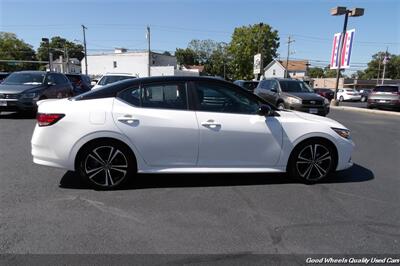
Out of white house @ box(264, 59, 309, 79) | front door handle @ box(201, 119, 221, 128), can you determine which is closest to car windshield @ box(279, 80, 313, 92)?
front door handle @ box(201, 119, 221, 128)

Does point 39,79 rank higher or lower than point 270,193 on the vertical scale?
higher

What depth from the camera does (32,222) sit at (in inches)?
149

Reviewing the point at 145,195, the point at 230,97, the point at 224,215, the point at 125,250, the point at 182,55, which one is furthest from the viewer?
the point at 182,55

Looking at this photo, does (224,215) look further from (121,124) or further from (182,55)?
(182,55)

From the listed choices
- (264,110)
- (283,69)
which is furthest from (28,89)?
(283,69)

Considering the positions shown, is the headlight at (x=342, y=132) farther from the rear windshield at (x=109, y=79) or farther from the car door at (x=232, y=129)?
the rear windshield at (x=109, y=79)

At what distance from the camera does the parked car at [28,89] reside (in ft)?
37.2

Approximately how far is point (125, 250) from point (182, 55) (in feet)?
→ 389

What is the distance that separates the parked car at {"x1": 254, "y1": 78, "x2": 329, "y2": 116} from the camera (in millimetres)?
13594

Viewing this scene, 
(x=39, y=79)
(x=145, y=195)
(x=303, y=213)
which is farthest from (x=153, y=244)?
(x=39, y=79)

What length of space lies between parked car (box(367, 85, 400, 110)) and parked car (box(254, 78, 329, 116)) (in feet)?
28.3

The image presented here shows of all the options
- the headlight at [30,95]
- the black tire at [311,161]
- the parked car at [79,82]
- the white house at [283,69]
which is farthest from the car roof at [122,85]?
the white house at [283,69]

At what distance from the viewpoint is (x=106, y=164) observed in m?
4.80

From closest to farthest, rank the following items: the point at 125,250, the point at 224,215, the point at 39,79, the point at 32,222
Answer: the point at 125,250 → the point at 32,222 → the point at 224,215 → the point at 39,79
